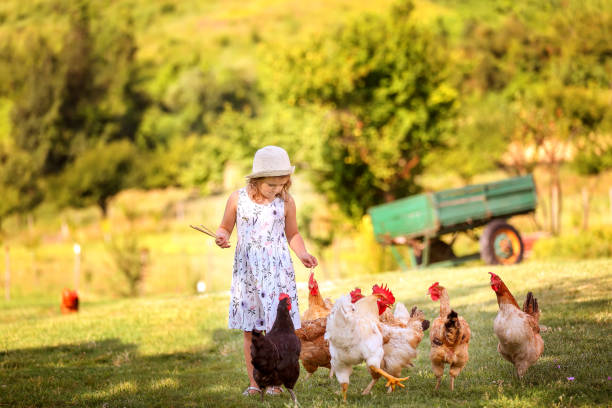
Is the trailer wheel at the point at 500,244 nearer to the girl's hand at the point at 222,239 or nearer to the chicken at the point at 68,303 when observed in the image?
the chicken at the point at 68,303

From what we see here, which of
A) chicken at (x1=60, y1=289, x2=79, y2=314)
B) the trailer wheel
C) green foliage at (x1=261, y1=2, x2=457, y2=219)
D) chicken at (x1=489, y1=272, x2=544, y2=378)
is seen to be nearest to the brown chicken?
chicken at (x1=489, y1=272, x2=544, y2=378)

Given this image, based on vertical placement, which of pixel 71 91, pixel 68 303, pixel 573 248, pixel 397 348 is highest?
pixel 71 91

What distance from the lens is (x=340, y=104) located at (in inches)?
1189

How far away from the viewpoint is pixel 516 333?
5.80 meters

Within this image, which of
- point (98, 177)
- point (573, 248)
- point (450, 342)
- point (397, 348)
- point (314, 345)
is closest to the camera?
point (450, 342)

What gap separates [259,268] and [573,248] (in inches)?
613

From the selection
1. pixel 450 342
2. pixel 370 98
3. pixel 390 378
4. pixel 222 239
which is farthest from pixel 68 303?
pixel 370 98

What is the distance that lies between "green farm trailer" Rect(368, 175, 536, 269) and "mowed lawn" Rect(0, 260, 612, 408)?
2.62 metres

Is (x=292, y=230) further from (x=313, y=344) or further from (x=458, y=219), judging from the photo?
(x=458, y=219)

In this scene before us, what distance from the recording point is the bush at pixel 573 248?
19.3m

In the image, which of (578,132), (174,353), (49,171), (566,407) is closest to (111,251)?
(174,353)

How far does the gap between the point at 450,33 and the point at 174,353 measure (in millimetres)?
60824

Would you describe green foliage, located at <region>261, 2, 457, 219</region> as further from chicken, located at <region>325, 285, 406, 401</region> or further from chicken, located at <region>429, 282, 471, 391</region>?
chicken, located at <region>325, 285, 406, 401</region>

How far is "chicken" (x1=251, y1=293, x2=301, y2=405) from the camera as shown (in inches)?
212
